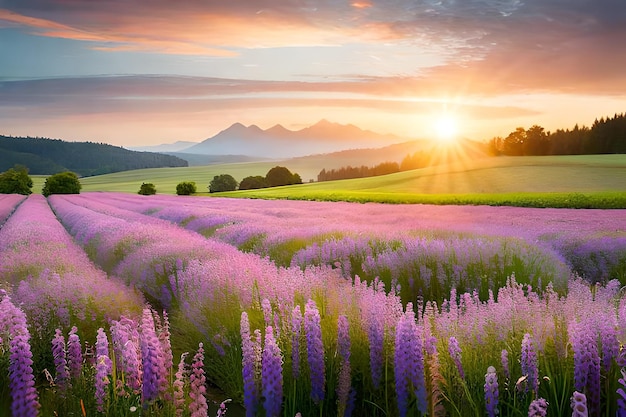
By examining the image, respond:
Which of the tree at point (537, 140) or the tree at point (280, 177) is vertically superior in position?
the tree at point (537, 140)

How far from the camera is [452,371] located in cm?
336

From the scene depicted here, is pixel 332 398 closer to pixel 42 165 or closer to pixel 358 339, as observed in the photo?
pixel 358 339

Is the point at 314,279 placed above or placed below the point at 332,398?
above

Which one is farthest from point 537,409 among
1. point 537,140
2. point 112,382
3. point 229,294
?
point 537,140

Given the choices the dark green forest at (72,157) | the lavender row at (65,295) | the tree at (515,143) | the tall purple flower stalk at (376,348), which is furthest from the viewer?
the dark green forest at (72,157)

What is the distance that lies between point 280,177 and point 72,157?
8789cm

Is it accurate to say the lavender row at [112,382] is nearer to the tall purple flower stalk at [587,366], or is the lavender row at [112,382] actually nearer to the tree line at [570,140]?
the tall purple flower stalk at [587,366]

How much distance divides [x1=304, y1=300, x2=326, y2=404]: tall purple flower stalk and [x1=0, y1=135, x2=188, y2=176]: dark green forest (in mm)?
141159

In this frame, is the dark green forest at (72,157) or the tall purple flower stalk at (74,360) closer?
the tall purple flower stalk at (74,360)

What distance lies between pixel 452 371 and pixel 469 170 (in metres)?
57.1

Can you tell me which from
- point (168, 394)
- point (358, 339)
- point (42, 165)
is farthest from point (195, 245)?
point (42, 165)

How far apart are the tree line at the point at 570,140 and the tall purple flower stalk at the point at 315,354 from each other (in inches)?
2769

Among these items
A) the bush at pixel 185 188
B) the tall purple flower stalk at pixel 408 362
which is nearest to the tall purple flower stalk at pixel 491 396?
the tall purple flower stalk at pixel 408 362

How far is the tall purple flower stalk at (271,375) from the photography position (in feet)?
9.74
